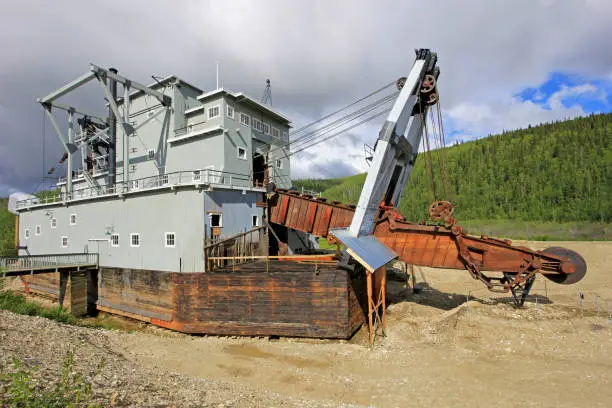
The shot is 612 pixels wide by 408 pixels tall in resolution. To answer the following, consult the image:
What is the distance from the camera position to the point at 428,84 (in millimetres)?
13906

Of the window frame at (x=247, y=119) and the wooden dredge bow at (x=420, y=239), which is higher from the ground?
the window frame at (x=247, y=119)

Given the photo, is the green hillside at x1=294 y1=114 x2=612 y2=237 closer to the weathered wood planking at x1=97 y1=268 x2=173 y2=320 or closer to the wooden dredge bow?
the weathered wood planking at x1=97 y1=268 x2=173 y2=320

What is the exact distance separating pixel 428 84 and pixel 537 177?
238ft

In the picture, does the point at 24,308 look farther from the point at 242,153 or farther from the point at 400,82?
the point at 400,82

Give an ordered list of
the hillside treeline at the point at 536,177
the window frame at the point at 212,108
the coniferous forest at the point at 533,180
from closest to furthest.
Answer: the window frame at the point at 212,108
the coniferous forest at the point at 533,180
the hillside treeline at the point at 536,177

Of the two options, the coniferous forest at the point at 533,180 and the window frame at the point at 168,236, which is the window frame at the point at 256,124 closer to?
the window frame at the point at 168,236

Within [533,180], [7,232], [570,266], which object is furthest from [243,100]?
[533,180]

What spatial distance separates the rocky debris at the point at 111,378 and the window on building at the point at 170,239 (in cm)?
605

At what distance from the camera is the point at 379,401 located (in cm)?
807

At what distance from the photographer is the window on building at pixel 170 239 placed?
15719 mm

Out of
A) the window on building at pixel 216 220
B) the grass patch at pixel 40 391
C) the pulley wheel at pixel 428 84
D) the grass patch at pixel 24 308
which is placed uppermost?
the pulley wheel at pixel 428 84

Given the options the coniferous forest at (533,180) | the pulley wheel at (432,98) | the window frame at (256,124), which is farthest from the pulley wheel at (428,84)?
the coniferous forest at (533,180)

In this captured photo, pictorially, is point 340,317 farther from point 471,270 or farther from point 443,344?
point 471,270

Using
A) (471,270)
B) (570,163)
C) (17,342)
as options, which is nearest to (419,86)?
(471,270)
